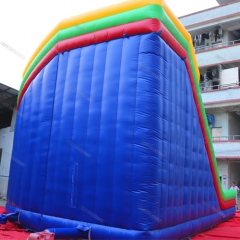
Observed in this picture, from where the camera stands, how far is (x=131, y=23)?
381 cm

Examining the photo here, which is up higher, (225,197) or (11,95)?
(11,95)

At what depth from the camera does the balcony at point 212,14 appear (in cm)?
1443

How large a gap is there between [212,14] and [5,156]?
1238 centimetres

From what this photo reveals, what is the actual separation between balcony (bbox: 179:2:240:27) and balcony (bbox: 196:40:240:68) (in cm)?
147

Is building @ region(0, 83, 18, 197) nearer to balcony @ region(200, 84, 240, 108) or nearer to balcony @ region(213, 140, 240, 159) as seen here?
balcony @ region(200, 84, 240, 108)

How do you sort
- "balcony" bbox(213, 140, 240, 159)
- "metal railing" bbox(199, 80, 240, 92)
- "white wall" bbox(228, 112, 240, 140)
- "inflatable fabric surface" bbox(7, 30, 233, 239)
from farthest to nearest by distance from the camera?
"metal railing" bbox(199, 80, 240, 92), "white wall" bbox(228, 112, 240, 140), "balcony" bbox(213, 140, 240, 159), "inflatable fabric surface" bbox(7, 30, 233, 239)

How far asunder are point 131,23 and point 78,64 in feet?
3.19

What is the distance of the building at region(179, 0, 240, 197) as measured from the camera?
13.2 m

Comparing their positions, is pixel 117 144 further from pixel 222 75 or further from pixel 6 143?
pixel 222 75

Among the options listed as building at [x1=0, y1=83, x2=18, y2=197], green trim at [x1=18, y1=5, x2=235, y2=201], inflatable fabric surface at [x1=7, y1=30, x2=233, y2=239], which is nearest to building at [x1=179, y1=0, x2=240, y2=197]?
building at [x1=0, y1=83, x2=18, y2=197]

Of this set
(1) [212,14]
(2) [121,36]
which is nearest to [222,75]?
(1) [212,14]

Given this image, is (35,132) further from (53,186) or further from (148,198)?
(148,198)

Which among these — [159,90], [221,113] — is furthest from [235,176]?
[159,90]

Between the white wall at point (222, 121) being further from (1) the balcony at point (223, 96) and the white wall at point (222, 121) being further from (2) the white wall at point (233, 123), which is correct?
(1) the balcony at point (223, 96)
